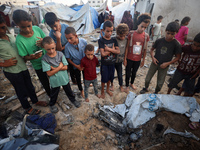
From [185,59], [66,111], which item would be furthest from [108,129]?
[185,59]

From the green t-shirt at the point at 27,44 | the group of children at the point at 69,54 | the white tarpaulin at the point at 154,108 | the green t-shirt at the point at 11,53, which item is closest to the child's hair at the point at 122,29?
the group of children at the point at 69,54

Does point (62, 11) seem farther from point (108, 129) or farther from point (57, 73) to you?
point (108, 129)

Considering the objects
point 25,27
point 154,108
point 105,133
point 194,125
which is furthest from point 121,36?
point 194,125

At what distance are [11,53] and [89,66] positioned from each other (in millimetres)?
1369

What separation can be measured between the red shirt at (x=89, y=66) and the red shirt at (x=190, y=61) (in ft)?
6.21

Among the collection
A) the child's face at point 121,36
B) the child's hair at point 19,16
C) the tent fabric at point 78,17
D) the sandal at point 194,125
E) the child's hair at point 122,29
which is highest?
the tent fabric at point 78,17

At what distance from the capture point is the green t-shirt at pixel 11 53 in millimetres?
1673

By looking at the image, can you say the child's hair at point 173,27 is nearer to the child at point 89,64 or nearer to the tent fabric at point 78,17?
the child at point 89,64

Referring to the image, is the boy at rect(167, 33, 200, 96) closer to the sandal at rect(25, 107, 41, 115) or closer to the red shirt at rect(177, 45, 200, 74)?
the red shirt at rect(177, 45, 200, 74)

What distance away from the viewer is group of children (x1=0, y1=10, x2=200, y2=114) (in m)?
1.76

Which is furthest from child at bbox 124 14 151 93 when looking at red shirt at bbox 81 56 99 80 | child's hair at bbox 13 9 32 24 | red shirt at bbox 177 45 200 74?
child's hair at bbox 13 9 32 24

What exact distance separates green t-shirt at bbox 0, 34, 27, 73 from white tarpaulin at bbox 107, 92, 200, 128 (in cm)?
207

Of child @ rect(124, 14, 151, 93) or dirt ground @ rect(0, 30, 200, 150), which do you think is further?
child @ rect(124, 14, 151, 93)

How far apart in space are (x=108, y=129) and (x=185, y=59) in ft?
7.14
